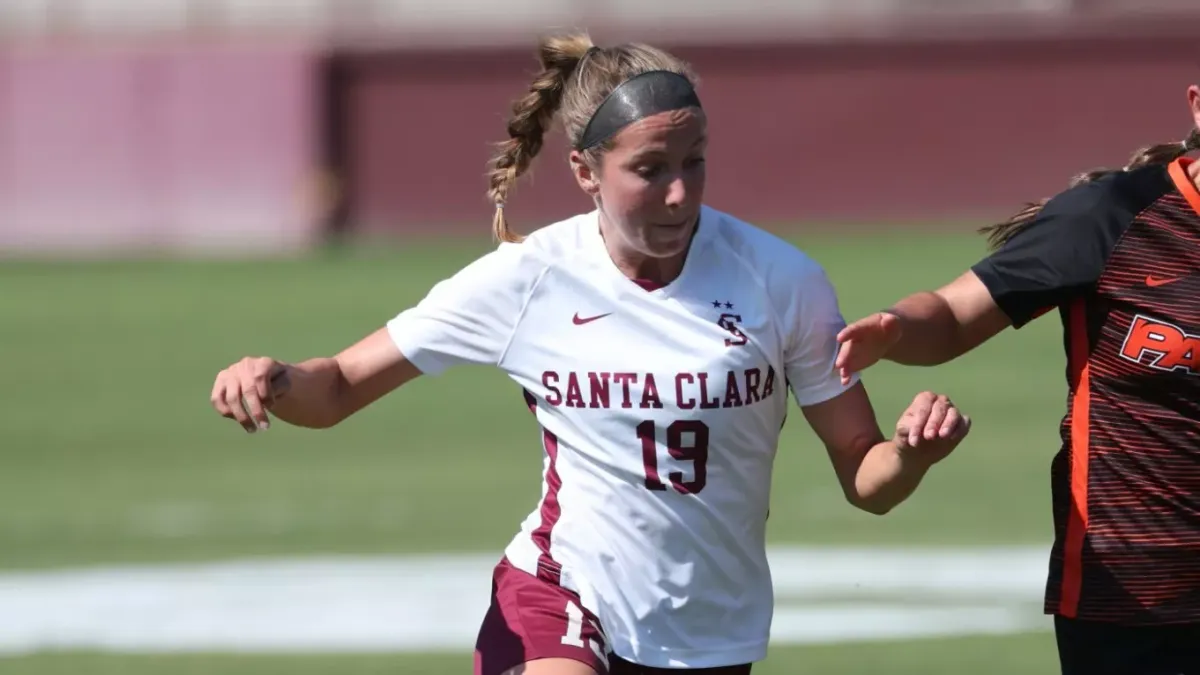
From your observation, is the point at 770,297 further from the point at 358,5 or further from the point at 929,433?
the point at 358,5

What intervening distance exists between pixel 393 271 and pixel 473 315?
57.4ft

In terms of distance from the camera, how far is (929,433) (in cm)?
432

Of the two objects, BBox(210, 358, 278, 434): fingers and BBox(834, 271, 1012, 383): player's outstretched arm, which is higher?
BBox(834, 271, 1012, 383): player's outstretched arm

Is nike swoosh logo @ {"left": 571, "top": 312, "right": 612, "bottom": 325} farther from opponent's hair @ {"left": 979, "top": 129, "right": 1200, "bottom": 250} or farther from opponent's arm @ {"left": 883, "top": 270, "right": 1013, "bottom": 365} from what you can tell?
opponent's hair @ {"left": 979, "top": 129, "right": 1200, "bottom": 250}

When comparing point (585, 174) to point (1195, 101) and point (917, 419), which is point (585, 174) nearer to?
point (917, 419)

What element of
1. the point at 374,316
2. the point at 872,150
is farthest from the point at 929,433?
the point at 872,150

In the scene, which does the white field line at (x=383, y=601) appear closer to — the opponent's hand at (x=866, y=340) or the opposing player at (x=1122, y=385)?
the opposing player at (x=1122, y=385)

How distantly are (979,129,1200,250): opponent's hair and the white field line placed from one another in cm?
341

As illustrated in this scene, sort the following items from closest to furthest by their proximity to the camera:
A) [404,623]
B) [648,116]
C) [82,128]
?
[648,116] → [404,623] → [82,128]

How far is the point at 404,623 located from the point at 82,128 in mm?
19313

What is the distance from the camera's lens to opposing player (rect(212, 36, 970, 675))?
15.3 ft

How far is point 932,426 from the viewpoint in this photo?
4.32 meters

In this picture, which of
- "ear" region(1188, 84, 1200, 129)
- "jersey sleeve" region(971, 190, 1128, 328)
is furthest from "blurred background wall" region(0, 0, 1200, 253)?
"ear" region(1188, 84, 1200, 129)

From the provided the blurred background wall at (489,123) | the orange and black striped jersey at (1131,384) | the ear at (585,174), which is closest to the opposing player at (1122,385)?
the orange and black striped jersey at (1131,384)
